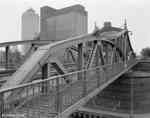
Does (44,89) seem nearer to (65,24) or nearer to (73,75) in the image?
(73,75)

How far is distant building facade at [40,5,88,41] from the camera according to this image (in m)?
40.6

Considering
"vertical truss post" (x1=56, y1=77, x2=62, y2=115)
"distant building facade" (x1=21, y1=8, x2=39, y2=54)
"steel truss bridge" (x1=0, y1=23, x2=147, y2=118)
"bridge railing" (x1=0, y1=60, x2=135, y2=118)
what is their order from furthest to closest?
"distant building facade" (x1=21, y1=8, x2=39, y2=54) < "vertical truss post" (x1=56, y1=77, x2=62, y2=115) < "steel truss bridge" (x1=0, y1=23, x2=147, y2=118) < "bridge railing" (x1=0, y1=60, x2=135, y2=118)

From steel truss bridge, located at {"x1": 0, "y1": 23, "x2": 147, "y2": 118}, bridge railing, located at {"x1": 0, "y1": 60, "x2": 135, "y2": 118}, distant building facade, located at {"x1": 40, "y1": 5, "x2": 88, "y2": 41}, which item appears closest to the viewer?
bridge railing, located at {"x1": 0, "y1": 60, "x2": 135, "y2": 118}

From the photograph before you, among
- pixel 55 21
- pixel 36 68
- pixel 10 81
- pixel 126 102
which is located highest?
pixel 55 21

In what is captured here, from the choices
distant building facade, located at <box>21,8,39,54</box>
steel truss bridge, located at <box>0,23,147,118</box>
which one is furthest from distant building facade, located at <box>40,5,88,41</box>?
steel truss bridge, located at <box>0,23,147,118</box>

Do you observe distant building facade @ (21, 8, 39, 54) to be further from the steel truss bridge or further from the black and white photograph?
the steel truss bridge

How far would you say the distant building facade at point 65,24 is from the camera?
40.6 meters

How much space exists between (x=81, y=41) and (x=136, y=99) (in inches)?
548

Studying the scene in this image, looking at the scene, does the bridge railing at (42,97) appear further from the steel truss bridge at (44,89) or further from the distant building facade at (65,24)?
the distant building facade at (65,24)

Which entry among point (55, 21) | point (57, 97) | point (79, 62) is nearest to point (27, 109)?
point (57, 97)

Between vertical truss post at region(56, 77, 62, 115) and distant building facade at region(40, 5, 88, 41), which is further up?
distant building facade at region(40, 5, 88, 41)

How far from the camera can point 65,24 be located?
44.3m

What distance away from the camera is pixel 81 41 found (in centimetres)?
741

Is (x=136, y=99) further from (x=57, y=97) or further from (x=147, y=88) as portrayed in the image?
(x=57, y=97)
